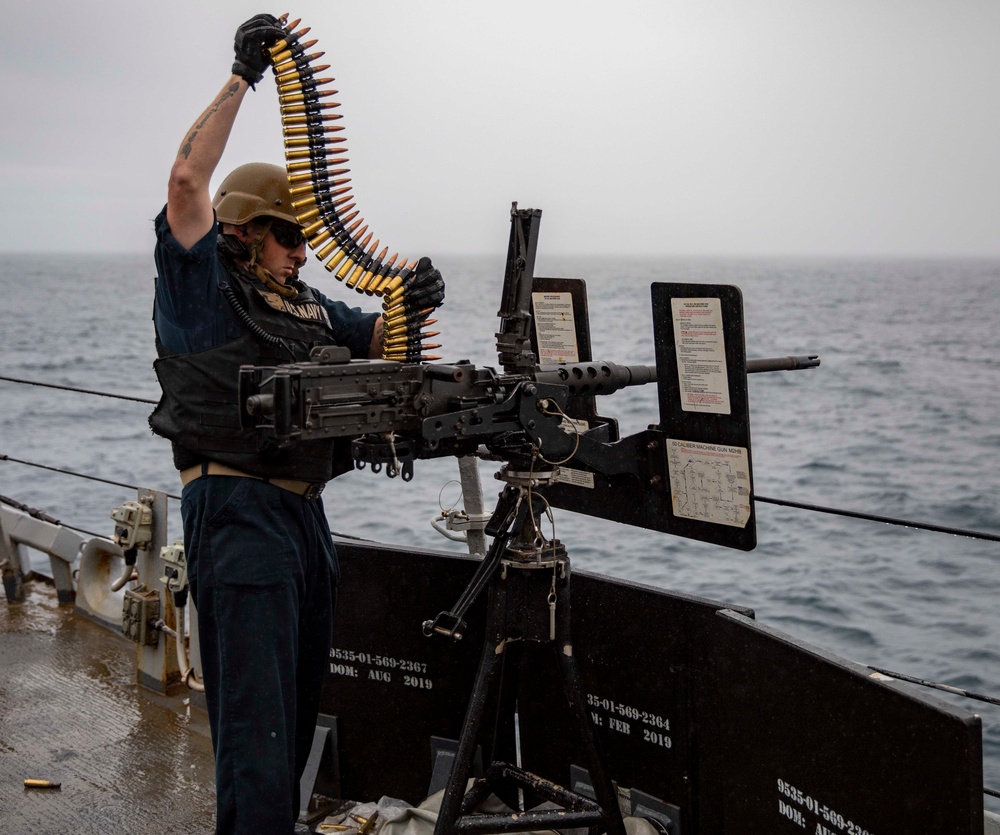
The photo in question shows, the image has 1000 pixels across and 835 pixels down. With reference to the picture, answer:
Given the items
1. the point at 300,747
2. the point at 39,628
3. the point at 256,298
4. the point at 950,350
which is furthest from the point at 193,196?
the point at 950,350

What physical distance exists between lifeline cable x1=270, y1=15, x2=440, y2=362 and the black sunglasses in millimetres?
74

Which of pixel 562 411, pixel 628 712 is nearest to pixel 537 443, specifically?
pixel 562 411

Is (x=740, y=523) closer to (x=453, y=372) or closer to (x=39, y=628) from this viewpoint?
(x=453, y=372)

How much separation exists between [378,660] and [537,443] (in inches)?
51.5

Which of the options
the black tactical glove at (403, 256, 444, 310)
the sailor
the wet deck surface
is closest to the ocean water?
the black tactical glove at (403, 256, 444, 310)

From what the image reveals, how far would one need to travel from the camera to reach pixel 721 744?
314cm

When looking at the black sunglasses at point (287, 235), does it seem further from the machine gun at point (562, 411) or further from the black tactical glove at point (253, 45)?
the machine gun at point (562, 411)

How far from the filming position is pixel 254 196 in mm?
3225

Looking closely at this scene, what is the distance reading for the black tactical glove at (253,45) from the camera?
3.02 metres

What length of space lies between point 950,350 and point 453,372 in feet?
138

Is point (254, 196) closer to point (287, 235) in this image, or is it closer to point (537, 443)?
point (287, 235)

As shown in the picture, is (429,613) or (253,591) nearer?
(253,591)

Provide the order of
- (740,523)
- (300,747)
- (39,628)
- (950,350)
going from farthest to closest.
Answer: (950,350), (39,628), (300,747), (740,523)

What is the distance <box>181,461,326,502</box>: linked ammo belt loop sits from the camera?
3135mm
